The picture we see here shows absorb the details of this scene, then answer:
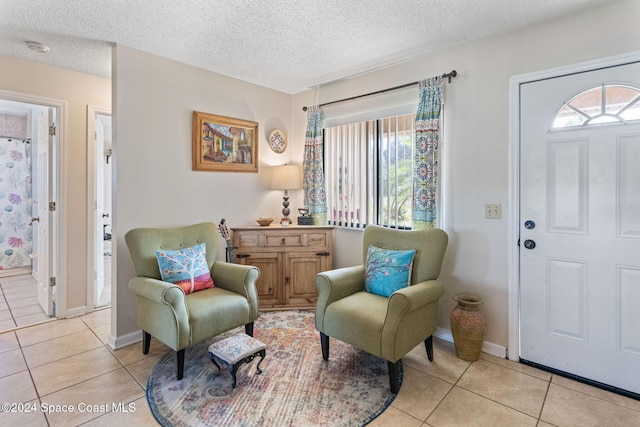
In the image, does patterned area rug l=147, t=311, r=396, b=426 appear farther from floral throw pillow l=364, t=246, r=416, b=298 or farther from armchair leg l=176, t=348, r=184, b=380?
floral throw pillow l=364, t=246, r=416, b=298

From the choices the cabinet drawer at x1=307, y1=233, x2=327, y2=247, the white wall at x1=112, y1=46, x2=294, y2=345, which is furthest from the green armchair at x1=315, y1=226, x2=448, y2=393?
the white wall at x1=112, y1=46, x2=294, y2=345

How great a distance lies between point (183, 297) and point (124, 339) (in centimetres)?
100

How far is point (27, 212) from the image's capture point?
16.1ft

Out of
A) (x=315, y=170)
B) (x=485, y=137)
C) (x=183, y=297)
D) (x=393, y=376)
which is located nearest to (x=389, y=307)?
(x=393, y=376)

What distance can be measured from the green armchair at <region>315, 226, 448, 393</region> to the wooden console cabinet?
77 centimetres

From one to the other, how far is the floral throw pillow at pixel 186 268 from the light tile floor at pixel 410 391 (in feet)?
1.94

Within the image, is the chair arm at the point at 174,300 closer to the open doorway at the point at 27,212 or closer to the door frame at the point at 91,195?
the door frame at the point at 91,195

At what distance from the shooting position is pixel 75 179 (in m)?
3.28

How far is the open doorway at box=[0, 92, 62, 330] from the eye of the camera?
327cm

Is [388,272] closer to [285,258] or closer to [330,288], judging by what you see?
[330,288]

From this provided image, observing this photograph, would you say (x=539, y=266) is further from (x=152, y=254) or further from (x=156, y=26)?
(x=156, y=26)

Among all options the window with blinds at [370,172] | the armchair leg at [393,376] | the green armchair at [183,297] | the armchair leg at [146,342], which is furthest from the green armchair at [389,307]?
the armchair leg at [146,342]

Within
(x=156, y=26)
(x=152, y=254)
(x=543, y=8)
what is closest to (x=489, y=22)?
(x=543, y=8)

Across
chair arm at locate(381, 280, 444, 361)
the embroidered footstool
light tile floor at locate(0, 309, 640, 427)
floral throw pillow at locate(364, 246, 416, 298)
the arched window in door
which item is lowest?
light tile floor at locate(0, 309, 640, 427)
